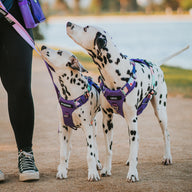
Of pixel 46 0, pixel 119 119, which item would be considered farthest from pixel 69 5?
pixel 119 119

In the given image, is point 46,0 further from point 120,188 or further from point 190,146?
point 120,188

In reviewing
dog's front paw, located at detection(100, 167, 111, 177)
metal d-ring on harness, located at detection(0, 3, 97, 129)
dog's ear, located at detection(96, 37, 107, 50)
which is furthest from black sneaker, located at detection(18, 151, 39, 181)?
dog's ear, located at detection(96, 37, 107, 50)

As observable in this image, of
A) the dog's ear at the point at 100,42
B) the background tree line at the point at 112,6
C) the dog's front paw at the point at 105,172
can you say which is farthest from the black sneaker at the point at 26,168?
the background tree line at the point at 112,6

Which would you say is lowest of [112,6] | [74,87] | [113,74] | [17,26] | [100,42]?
[112,6]

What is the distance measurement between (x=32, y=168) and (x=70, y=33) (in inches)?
63.6

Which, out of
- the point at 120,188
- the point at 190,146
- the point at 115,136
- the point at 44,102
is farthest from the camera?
the point at 44,102

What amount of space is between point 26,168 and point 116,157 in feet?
4.99

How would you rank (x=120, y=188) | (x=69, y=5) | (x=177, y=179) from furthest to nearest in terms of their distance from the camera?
1. (x=69, y=5)
2. (x=177, y=179)
3. (x=120, y=188)

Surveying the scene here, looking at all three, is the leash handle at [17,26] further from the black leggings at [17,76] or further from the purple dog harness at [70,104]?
the purple dog harness at [70,104]

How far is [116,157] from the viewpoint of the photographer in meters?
5.79

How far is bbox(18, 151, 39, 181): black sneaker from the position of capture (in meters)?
4.68

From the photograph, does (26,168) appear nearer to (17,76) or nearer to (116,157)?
(17,76)

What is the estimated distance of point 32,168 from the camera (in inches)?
188

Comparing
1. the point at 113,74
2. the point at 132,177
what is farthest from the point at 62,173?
the point at 113,74
